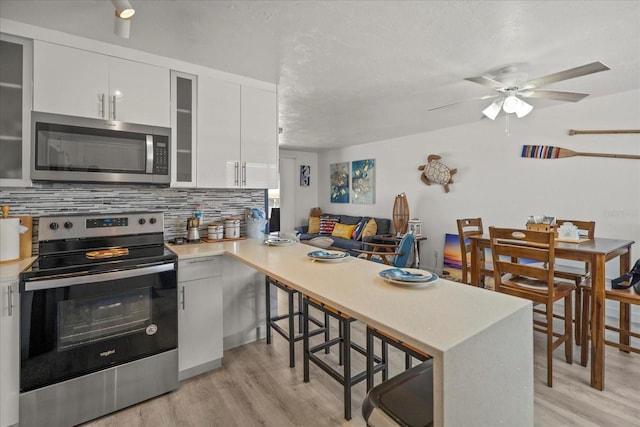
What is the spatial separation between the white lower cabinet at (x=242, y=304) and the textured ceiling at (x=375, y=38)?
164 centimetres

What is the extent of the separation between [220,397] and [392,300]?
154 cm

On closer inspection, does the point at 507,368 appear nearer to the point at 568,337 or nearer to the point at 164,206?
the point at 568,337

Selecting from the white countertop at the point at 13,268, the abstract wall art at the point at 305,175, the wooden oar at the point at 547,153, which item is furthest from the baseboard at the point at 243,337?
the abstract wall art at the point at 305,175

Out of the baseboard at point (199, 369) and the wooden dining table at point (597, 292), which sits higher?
the wooden dining table at point (597, 292)

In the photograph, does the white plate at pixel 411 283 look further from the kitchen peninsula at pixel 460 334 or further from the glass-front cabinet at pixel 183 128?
the glass-front cabinet at pixel 183 128

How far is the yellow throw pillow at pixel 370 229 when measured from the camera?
5.66 meters

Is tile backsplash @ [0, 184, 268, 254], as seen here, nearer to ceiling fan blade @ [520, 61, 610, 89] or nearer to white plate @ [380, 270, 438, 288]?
white plate @ [380, 270, 438, 288]

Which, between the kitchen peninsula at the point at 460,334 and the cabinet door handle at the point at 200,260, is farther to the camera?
the cabinet door handle at the point at 200,260

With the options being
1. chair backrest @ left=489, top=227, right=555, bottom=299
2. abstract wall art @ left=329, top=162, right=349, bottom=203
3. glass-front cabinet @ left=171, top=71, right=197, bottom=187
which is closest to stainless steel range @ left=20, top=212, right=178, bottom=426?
glass-front cabinet @ left=171, top=71, right=197, bottom=187

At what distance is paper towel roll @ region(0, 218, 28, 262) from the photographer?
1770 millimetres

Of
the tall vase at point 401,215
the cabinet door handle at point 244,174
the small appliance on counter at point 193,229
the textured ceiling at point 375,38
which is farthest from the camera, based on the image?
the tall vase at point 401,215

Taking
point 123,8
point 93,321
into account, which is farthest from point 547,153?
point 93,321

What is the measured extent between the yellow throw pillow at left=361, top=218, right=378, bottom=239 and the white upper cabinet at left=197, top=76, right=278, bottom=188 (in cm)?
310

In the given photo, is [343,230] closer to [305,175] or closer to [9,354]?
[305,175]
